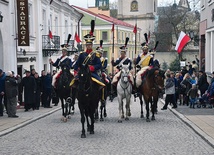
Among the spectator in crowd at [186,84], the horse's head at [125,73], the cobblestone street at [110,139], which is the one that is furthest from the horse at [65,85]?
the spectator in crowd at [186,84]

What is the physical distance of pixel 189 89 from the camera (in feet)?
70.1

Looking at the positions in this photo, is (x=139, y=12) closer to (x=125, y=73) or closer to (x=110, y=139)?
(x=125, y=73)

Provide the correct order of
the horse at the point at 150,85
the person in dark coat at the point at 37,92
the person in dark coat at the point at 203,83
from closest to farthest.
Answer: the horse at the point at 150,85 < the person in dark coat at the point at 37,92 < the person in dark coat at the point at 203,83

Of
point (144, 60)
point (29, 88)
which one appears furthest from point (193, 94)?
point (29, 88)

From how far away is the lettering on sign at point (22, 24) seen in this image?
71.7 feet

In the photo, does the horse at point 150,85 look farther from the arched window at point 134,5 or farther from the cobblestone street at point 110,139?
the arched window at point 134,5

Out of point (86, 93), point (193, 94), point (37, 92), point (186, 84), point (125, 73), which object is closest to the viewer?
point (86, 93)

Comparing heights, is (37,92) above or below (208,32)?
below

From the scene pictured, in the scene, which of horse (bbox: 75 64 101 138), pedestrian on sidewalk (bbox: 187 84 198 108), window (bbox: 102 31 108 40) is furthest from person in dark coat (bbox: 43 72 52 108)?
window (bbox: 102 31 108 40)

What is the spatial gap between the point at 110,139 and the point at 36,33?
18127mm

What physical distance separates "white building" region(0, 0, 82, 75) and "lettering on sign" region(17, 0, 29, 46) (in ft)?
0.81

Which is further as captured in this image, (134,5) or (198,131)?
(134,5)

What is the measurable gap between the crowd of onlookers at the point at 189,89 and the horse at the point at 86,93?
25.9 feet

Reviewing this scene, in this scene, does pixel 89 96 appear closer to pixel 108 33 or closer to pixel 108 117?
pixel 108 117
